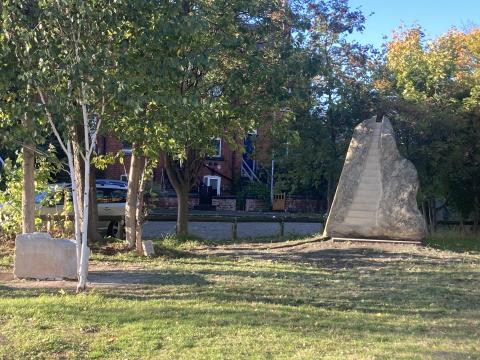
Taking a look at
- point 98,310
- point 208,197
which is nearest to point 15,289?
point 98,310

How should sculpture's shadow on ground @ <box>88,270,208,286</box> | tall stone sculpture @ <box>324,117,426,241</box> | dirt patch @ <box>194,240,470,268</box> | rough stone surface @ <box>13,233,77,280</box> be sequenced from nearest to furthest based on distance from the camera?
sculpture's shadow on ground @ <box>88,270,208,286</box> → rough stone surface @ <box>13,233,77,280</box> → dirt patch @ <box>194,240,470,268</box> → tall stone sculpture @ <box>324,117,426,241</box>

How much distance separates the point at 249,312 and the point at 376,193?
310 inches

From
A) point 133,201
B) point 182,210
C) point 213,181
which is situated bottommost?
point 182,210

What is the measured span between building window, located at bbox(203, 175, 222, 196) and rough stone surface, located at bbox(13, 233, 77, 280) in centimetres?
2633

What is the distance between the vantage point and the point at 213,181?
36.5 meters

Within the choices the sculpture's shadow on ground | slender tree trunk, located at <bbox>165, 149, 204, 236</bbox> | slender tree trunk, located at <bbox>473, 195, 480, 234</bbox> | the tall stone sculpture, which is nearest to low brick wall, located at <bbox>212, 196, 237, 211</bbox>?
slender tree trunk, located at <bbox>165, 149, 204, 236</bbox>

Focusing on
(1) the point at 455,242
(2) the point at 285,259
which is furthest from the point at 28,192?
(1) the point at 455,242

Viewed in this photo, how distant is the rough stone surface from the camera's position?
9.66 m

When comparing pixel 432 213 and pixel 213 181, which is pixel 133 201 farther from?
pixel 213 181

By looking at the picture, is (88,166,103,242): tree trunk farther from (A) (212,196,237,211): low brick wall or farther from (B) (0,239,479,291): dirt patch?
(A) (212,196,237,211): low brick wall

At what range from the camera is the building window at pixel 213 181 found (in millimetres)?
36125

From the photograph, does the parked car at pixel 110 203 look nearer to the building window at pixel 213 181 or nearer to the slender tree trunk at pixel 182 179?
the slender tree trunk at pixel 182 179

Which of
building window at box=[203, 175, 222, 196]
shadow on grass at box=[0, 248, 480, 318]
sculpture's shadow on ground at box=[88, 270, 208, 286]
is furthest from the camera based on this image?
building window at box=[203, 175, 222, 196]

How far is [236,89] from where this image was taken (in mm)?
12219
